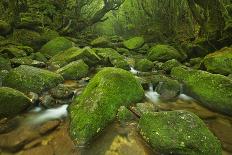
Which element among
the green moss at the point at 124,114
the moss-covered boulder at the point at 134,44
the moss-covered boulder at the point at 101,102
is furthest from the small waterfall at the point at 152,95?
the moss-covered boulder at the point at 134,44

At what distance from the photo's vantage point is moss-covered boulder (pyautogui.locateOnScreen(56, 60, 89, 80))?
786cm

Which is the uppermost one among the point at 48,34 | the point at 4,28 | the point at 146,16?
the point at 4,28

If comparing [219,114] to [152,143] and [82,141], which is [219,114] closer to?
[152,143]

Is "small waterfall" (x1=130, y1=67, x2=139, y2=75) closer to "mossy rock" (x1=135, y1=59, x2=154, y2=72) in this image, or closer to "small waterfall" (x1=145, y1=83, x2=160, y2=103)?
"mossy rock" (x1=135, y1=59, x2=154, y2=72)

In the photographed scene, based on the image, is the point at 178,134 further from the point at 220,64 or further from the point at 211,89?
the point at 220,64

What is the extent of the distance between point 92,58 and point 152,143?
573cm

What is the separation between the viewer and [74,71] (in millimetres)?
8055

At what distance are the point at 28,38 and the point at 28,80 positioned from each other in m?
5.88

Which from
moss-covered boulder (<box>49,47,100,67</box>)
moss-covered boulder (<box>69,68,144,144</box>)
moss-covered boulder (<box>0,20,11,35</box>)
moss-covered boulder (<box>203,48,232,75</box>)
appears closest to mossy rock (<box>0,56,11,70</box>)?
moss-covered boulder (<box>49,47,100,67</box>)

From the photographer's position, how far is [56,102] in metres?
6.08

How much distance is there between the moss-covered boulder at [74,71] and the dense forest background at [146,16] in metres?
5.32

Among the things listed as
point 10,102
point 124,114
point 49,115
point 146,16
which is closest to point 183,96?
point 124,114

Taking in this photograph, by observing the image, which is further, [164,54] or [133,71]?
[164,54]

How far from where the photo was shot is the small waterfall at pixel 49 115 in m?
5.37
